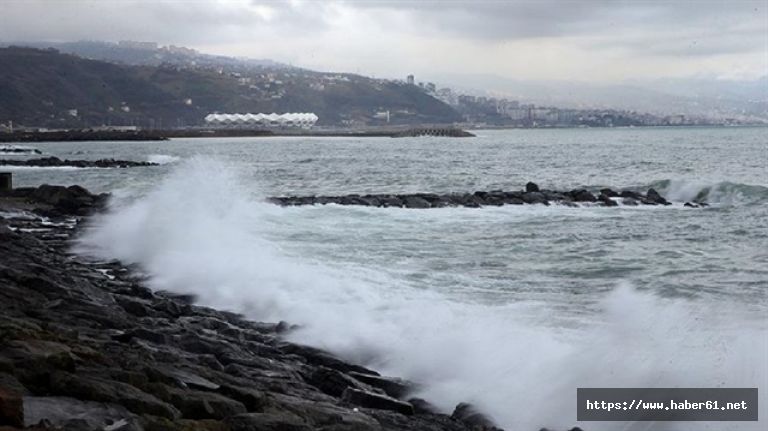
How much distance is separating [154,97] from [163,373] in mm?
165799

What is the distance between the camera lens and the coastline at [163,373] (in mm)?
4836

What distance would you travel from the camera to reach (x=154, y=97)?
16438 centimetres

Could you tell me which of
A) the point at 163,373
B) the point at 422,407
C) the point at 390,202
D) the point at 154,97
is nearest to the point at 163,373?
the point at 163,373

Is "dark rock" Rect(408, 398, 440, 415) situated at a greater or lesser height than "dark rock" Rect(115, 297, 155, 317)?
lesser

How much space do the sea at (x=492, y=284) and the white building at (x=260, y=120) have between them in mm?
131294

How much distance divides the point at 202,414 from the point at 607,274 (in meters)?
8.60

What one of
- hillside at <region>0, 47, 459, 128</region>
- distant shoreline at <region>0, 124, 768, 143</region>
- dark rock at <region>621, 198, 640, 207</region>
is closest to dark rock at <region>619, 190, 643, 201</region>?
dark rock at <region>621, 198, 640, 207</region>

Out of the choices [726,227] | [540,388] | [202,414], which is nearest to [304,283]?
[540,388]

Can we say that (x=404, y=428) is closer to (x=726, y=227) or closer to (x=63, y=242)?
(x=63, y=242)

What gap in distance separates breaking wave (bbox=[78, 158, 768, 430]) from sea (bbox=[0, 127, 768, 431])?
21 mm

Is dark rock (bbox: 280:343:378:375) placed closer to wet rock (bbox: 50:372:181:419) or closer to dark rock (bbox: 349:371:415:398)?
dark rock (bbox: 349:371:415:398)

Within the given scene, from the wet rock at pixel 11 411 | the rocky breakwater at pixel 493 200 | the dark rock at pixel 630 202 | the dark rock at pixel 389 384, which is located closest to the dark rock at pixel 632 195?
the rocky breakwater at pixel 493 200

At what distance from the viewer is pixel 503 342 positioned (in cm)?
805

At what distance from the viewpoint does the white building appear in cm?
15412
